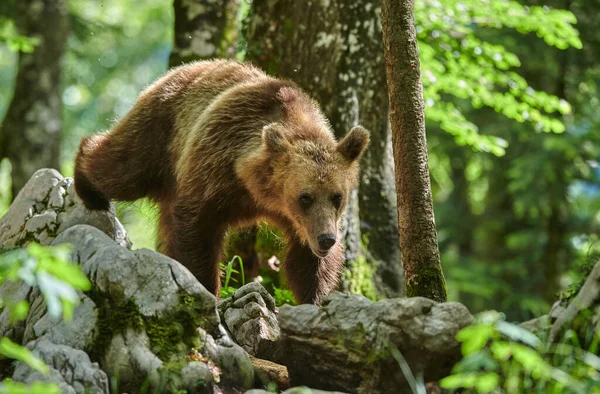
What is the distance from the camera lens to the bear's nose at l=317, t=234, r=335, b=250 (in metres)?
6.07

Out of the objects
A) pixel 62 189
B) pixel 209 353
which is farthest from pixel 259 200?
pixel 209 353

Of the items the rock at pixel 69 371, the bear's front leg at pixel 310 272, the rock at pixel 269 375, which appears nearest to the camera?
the rock at pixel 69 371

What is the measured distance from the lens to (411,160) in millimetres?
5461

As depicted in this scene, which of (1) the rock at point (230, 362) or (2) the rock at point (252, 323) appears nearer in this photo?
(1) the rock at point (230, 362)

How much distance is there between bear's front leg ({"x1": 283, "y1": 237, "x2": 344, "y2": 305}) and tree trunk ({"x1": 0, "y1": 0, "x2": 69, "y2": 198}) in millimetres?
6861

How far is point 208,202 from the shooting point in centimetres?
646

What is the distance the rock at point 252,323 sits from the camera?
548 centimetres

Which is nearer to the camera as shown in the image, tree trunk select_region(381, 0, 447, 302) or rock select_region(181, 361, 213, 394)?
rock select_region(181, 361, 213, 394)

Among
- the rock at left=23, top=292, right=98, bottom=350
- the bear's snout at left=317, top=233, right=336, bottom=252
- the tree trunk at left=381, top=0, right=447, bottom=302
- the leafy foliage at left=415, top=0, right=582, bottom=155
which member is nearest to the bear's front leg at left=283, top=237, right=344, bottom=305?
the bear's snout at left=317, top=233, right=336, bottom=252

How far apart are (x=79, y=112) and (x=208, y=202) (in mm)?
28632

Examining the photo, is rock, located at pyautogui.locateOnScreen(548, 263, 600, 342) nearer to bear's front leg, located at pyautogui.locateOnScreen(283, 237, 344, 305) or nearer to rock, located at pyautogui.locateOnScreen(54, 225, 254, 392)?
rock, located at pyautogui.locateOnScreen(54, 225, 254, 392)

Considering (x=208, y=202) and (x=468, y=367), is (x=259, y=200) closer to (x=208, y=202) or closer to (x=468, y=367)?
(x=208, y=202)

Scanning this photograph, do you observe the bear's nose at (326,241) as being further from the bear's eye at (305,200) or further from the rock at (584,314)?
the rock at (584,314)

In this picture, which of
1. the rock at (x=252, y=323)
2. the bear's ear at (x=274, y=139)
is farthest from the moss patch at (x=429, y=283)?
the bear's ear at (x=274, y=139)
